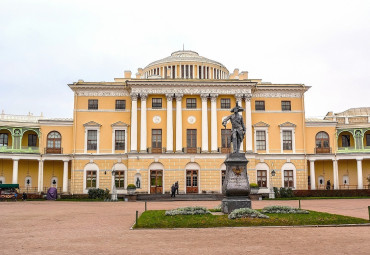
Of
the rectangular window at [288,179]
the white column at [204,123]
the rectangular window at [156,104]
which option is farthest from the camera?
the rectangular window at [288,179]

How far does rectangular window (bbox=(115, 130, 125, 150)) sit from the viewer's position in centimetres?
4941

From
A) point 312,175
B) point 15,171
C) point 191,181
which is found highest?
point 15,171

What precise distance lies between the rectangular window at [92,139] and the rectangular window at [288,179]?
76.3 feet

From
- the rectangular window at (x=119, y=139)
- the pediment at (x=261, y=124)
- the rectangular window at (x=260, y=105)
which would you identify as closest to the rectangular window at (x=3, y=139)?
the rectangular window at (x=119, y=139)

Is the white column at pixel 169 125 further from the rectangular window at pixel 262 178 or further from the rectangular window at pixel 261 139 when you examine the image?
the rectangular window at pixel 262 178

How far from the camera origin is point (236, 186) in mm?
21766

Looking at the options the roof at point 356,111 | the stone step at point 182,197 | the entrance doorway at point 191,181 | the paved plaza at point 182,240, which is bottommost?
the stone step at point 182,197

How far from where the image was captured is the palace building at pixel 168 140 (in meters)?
47.7

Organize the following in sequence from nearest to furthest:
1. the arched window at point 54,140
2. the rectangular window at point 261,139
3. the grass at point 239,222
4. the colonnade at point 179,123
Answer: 1. the grass at point 239,222
2. the colonnade at point 179,123
3. the arched window at point 54,140
4. the rectangular window at point 261,139

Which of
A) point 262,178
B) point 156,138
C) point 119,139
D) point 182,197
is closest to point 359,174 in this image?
point 262,178

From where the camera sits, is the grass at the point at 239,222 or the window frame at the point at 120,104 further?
the window frame at the point at 120,104

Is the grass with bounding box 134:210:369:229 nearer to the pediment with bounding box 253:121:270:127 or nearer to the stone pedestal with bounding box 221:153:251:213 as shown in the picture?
the stone pedestal with bounding box 221:153:251:213

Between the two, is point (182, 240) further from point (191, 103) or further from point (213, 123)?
point (191, 103)

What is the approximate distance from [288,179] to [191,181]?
1204cm
